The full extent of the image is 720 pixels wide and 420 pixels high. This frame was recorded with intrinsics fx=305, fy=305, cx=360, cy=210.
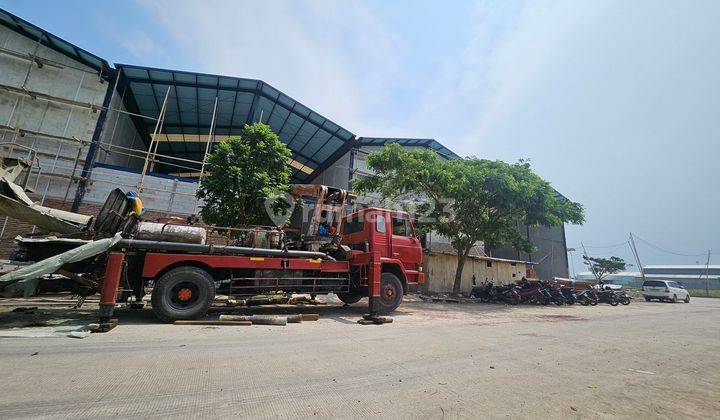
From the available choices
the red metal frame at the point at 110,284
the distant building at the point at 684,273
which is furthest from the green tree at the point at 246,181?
the distant building at the point at 684,273

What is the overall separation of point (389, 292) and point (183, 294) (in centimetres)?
497

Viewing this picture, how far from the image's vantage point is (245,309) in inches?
311

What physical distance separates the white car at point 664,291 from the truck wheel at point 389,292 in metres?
24.3

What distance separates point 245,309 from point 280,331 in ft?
8.94

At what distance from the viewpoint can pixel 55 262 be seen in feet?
16.5

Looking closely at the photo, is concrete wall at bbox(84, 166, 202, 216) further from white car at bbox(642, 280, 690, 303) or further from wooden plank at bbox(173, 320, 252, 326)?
white car at bbox(642, 280, 690, 303)

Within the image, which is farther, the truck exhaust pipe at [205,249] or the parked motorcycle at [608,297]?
the parked motorcycle at [608,297]

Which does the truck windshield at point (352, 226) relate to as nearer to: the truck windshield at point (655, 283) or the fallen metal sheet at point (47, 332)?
the fallen metal sheet at point (47, 332)

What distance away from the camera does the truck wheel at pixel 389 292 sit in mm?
8320

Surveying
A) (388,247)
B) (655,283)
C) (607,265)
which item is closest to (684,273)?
(607,265)

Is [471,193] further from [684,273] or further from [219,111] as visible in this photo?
[684,273]

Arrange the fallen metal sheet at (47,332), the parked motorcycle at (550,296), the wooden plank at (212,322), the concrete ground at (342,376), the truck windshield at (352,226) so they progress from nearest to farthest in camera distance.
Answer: the concrete ground at (342,376), the fallen metal sheet at (47,332), the wooden plank at (212,322), the truck windshield at (352,226), the parked motorcycle at (550,296)

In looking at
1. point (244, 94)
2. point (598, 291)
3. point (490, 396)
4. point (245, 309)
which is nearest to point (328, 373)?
point (490, 396)

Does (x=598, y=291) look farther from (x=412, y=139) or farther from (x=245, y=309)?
(x=245, y=309)
